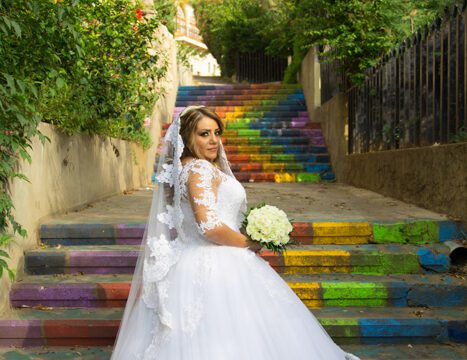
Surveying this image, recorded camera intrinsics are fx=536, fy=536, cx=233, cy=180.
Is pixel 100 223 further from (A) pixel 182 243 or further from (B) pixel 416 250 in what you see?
(B) pixel 416 250

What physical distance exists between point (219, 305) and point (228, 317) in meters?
0.07

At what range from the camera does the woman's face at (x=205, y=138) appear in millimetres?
2834

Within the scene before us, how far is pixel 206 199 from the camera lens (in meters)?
2.67

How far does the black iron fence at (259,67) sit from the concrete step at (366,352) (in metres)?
18.0

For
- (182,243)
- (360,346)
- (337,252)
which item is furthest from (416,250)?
(182,243)

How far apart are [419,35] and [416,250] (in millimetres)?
2776

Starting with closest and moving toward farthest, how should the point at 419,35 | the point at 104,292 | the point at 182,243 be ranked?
1. the point at 182,243
2. the point at 104,292
3. the point at 419,35

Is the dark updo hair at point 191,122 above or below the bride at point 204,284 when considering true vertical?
above

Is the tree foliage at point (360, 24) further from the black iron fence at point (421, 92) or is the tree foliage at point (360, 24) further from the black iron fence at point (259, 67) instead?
the black iron fence at point (259, 67)

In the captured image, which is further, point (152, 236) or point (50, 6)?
point (50, 6)

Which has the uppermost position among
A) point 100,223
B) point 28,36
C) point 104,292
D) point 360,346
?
point 28,36

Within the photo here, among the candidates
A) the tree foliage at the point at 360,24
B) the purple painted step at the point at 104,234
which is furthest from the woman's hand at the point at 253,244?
the tree foliage at the point at 360,24

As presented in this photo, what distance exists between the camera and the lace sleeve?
267cm

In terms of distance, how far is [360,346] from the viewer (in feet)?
13.4
